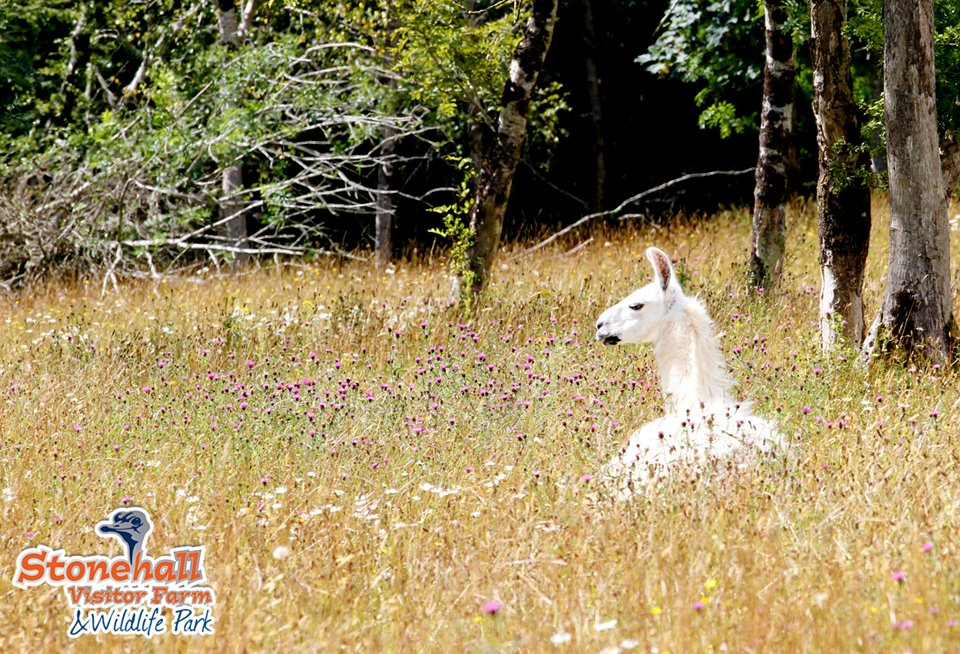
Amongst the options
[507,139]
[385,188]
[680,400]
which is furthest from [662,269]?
[385,188]

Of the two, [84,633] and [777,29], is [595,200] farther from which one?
[84,633]

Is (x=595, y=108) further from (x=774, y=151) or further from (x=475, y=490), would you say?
(x=475, y=490)

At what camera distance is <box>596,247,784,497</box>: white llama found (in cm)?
543

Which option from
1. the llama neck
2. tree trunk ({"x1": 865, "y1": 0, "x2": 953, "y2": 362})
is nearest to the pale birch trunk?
tree trunk ({"x1": 865, "y1": 0, "x2": 953, "y2": 362})

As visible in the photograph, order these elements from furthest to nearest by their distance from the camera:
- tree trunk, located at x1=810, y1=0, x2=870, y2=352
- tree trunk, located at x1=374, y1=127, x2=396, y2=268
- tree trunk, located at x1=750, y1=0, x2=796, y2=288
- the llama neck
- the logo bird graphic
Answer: tree trunk, located at x1=374, y1=127, x2=396, y2=268 → tree trunk, located at x1=750, y1=0, x2=796, y2=288 → tree trunk, located at x1=810, y1=0, x2=870, y2=352 → the llama neck → the logo bird graphic

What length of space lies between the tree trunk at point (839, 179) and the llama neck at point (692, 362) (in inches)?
91.8

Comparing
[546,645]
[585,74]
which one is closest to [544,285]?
[546,645]

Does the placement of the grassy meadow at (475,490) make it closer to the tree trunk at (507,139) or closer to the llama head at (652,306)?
the llama head at (652,306)

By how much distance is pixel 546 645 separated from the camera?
Answer: 13.0 ft

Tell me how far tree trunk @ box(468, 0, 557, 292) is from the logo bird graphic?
546 centimetres

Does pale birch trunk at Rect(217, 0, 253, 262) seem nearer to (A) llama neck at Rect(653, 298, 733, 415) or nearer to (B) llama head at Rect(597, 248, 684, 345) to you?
(B) llama head at Rect(597, 248, 684, 345)

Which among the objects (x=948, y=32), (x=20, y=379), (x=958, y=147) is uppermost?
(x=948, y=32)

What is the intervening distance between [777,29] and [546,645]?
7964 millimetres

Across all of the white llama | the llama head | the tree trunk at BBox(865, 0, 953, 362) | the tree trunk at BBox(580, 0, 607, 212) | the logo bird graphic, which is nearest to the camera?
the logo bird graphic
